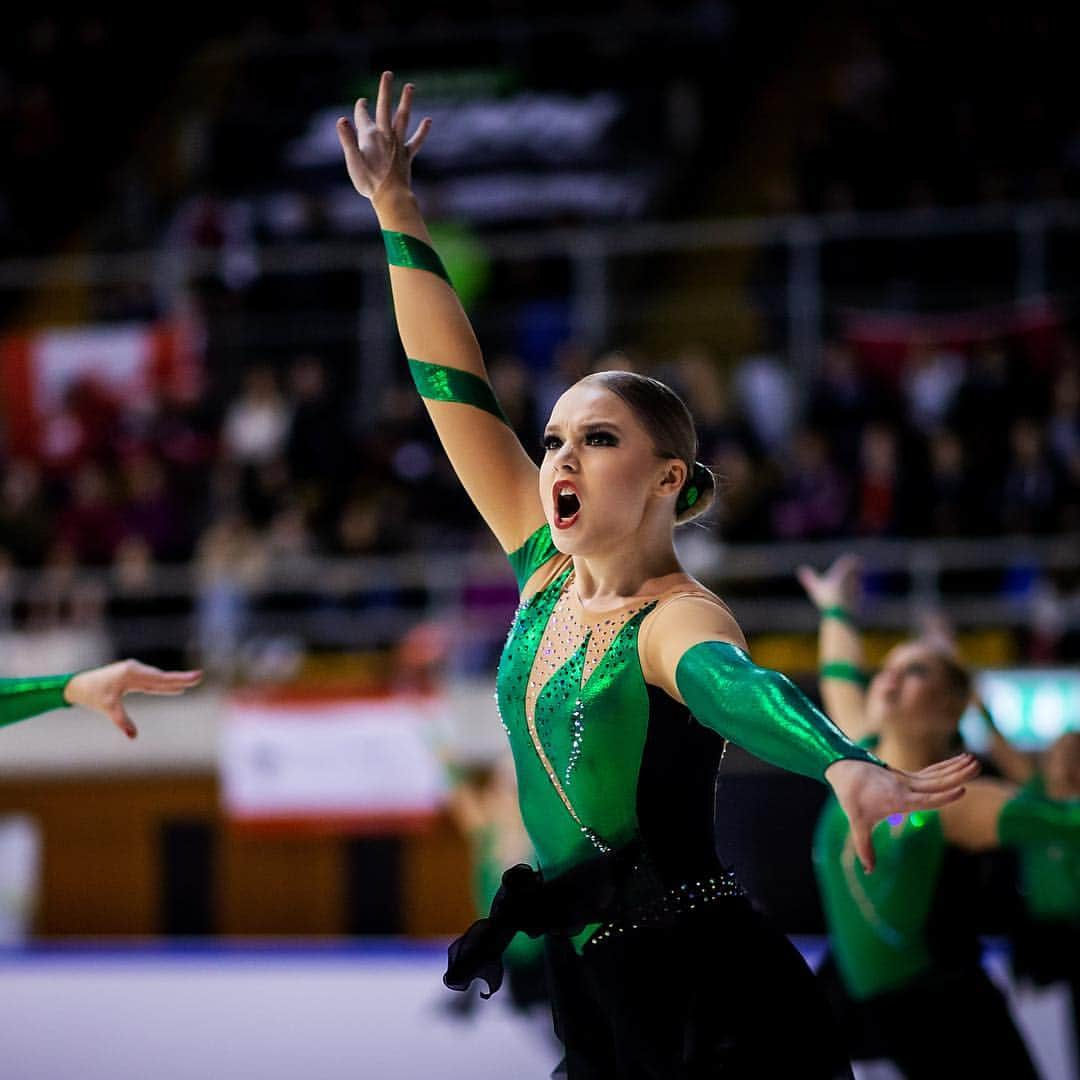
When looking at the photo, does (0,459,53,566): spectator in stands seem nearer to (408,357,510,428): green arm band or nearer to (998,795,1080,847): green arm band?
(998,795,1080,847): green arm band

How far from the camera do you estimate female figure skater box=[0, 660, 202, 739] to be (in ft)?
9.73

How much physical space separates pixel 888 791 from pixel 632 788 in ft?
1.87

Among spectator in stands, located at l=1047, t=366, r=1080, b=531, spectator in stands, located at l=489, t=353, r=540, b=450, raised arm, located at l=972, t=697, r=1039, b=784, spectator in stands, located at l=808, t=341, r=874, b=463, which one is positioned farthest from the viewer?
spectator in stands, located at l=489, t=353, r=540, b=450

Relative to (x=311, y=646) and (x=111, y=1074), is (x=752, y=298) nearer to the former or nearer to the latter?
(x=311, y=646)

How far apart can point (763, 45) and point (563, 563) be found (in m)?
13.0

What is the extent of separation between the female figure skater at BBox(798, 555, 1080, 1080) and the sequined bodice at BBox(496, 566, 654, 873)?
4.90 ft

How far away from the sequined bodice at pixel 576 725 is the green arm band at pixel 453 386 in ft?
1.34

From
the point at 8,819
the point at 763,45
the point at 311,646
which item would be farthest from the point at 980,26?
the point at 8,819

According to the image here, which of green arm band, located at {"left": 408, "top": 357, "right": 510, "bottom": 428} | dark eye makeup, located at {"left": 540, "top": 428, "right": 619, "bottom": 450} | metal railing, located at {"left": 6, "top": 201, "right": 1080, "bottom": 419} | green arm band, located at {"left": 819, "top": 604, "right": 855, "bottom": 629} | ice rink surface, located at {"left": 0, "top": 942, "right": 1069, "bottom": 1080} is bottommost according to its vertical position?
ice rink surface, located at {"left": 0, "top": 942, "right": 1069, "bottom": 1080}

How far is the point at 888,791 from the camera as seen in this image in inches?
79.1

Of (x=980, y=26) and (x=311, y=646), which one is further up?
(x=980, y=26)

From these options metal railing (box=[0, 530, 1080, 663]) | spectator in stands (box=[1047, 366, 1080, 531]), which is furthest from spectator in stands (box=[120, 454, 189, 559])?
spectator in stands (box=[1047, 366, 1080, 531])

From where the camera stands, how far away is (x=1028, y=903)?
196 inches

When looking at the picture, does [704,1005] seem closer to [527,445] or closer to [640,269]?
[527,445]
